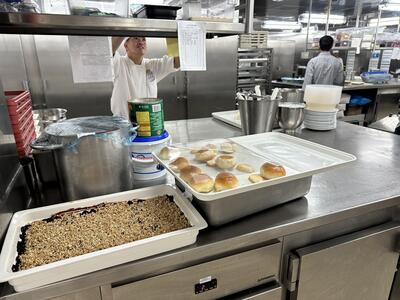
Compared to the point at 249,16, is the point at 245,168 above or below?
below

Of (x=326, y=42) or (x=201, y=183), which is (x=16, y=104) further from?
(x=326, y=42)

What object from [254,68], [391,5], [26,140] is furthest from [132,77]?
[391,5]

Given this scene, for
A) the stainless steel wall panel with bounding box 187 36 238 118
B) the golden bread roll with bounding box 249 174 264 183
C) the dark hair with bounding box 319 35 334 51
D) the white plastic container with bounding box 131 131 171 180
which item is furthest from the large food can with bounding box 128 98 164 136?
the dark hair with bounding box 319 35 334 51

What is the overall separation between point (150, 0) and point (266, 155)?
0.80m

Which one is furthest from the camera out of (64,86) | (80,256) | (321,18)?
(321,18)

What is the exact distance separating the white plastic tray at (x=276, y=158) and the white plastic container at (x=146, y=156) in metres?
0.07

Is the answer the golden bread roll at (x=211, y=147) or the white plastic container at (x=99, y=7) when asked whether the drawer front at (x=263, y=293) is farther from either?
the white plastic container at (x=99, y=7)

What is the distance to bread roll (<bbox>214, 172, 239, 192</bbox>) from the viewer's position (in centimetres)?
74

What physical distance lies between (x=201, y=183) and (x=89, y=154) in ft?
1.14

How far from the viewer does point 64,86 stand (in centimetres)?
294

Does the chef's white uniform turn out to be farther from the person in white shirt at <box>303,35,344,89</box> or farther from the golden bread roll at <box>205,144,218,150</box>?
the person in white shirt at <box>303,35,344,89</box>

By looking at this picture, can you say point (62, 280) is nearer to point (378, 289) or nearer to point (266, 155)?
point (266, 155)

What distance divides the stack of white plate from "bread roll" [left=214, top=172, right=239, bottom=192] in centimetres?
115

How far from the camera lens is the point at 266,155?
1.00 meters
